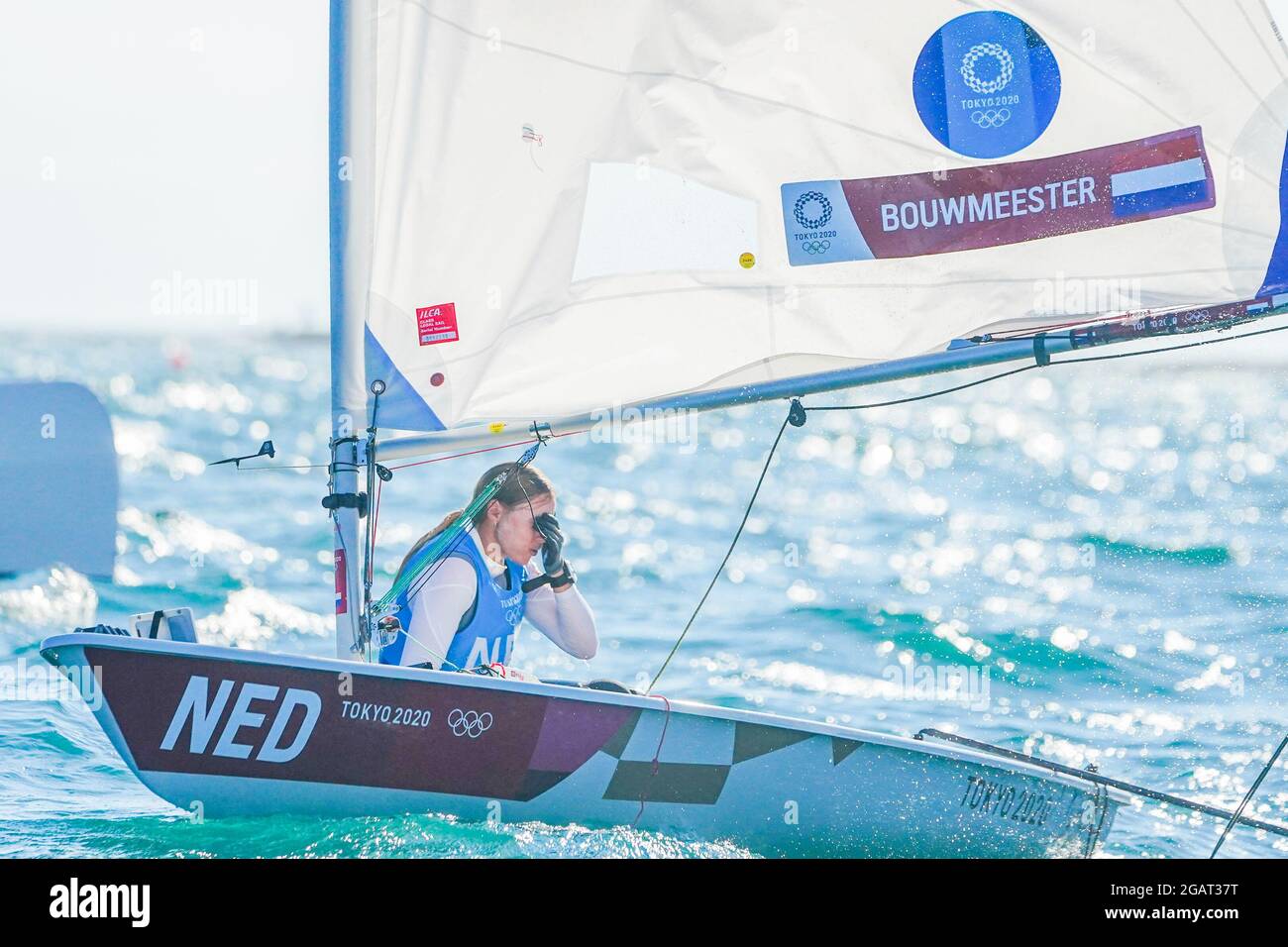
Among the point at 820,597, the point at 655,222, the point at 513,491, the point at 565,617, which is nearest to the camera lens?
the point at 655,222

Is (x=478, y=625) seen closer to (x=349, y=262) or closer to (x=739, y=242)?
(x=349, y=262)

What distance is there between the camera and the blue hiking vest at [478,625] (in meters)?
4.85

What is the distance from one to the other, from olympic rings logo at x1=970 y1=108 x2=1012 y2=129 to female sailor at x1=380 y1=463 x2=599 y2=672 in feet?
5.52

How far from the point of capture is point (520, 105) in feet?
15.7

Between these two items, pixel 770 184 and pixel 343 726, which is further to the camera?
pixel 770 184

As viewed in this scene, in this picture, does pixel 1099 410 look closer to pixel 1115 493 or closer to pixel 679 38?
pixel 1115 493

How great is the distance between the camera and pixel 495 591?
4957mm

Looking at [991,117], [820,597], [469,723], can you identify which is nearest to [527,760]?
[469,723]

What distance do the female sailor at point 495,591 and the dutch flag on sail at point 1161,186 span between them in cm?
192

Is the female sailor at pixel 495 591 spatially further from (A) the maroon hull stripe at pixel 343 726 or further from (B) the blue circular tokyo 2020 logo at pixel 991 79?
(B) the blue circular tokyo 2020 logo at pixel 991 79

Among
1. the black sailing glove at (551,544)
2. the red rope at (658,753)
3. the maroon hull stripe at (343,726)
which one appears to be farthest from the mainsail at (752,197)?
the red rope at (658,753)

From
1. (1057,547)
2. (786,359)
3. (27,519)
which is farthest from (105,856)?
(1057,547)

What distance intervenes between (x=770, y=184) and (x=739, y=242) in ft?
0.64

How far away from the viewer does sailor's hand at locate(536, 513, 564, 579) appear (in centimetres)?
503
